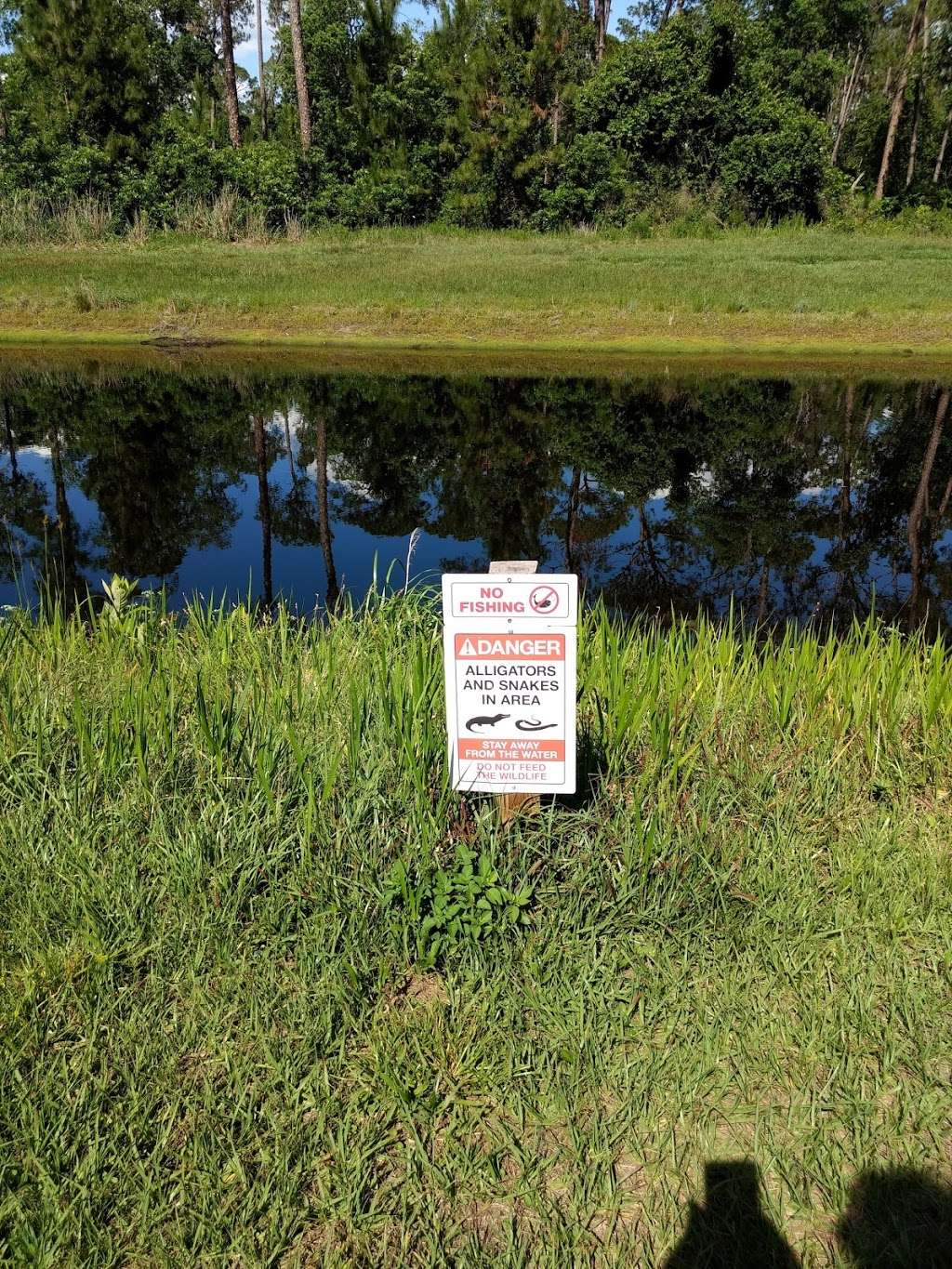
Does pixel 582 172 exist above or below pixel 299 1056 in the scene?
above

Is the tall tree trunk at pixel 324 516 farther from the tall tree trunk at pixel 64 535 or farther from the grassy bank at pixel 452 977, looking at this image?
the grassy bank at pixel 452 977

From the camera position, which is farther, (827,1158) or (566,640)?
(566,640)

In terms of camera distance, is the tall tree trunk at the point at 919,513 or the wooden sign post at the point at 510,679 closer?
the wooden sign post at the point at 510,679

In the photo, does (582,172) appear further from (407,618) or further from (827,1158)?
(827,1158)

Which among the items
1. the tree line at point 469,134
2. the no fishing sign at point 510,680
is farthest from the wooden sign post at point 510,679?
the tree line at point 469,134

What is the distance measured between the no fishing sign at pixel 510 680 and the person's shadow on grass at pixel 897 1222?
116cm

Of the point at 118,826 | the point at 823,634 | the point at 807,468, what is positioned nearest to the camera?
the point at 118,826

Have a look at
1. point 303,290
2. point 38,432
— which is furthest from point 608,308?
point 38,432

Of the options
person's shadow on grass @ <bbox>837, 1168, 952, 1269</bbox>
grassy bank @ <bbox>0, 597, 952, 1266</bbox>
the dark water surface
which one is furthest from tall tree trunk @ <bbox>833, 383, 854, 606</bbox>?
person's shadow on grass @ <bbox>837, 1168, 952, 1269</bbox>

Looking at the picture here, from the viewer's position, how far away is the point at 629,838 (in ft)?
9.52

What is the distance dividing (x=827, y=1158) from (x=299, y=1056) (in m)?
1.24

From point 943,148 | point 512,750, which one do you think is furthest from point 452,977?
point 943,148

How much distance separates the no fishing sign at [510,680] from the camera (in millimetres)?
2602

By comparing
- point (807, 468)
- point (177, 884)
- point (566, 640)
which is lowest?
point (807, 468)
